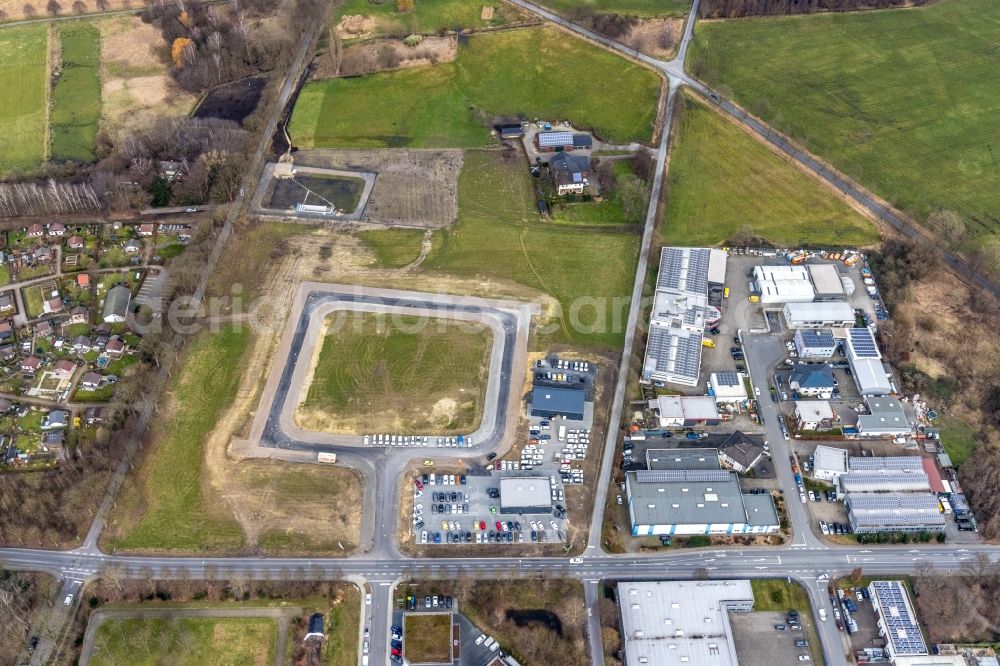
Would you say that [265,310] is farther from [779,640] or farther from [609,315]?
[779,640]

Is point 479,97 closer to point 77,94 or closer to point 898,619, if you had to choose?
point 77,94

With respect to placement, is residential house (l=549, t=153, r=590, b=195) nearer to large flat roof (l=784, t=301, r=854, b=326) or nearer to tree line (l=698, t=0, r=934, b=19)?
large flat roof (l=784, t=301, r=854, b=326)

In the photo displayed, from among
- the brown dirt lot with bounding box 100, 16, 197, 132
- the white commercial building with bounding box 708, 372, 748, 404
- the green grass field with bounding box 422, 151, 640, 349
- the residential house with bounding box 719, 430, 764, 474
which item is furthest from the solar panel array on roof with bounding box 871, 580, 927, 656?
the brown dirt lot with bounding box 100, 16, 197, 132

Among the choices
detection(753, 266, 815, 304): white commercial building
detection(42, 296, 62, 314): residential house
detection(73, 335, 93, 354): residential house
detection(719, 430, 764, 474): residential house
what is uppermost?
detection(42, 296, 62, 314): residential house

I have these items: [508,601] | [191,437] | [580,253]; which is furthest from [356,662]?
[580,253]

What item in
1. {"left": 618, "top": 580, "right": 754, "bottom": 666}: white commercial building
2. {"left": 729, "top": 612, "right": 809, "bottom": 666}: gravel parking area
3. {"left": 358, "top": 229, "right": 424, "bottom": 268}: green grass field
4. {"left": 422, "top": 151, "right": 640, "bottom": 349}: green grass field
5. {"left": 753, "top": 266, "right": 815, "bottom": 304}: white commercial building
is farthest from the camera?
{"left": 358, "top": 229, "right": 424, "bottom": 268}: green grass field

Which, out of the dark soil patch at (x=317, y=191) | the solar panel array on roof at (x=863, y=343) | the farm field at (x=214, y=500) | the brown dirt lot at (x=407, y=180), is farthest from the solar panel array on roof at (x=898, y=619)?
the dark soil patch at (x=317, y=191)

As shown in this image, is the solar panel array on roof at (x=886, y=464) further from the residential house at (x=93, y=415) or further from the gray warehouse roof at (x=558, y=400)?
the residential house at (x=93, y=415)
